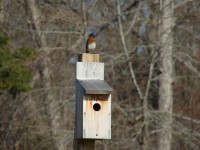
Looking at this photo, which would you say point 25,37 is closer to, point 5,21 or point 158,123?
point 5,21

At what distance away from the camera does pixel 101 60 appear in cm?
1346

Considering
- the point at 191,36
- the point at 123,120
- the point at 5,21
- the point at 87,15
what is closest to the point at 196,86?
the point at 191,36

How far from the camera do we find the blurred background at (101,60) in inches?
507

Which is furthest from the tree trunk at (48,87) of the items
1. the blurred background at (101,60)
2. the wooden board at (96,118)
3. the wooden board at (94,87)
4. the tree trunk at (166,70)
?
the wooden board at (94,87)

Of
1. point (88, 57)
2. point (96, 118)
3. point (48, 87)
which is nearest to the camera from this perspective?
point (88, 57)

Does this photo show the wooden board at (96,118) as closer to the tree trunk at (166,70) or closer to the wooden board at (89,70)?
the wooden board at (89,70)

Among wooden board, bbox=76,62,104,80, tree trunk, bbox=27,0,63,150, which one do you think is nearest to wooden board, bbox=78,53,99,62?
wooden board, bbox=76,62,104,80

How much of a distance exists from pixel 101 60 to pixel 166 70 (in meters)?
1.21

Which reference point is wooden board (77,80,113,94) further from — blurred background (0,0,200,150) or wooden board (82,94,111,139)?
blurred background (0,0,200,150)

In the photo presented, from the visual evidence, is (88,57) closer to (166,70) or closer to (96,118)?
(96,118)

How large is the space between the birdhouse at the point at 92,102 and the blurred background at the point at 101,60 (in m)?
6.13

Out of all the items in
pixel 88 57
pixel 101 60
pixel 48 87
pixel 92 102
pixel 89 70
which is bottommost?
pixel 48 87

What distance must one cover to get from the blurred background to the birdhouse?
6132mm

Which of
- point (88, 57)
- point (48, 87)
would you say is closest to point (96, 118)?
point (88, 57)
